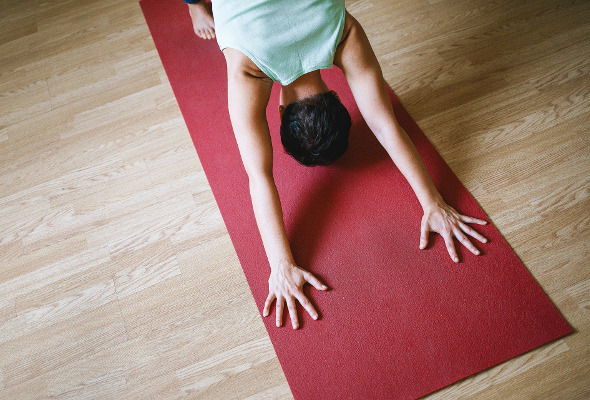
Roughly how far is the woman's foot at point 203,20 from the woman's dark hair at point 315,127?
0.94 metres

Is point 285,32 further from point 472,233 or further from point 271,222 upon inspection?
point 472,233

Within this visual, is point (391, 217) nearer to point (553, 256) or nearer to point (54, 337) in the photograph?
point (553, 256)

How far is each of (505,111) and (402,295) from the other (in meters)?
0.85

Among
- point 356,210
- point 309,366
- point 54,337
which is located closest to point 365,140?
point 356,210

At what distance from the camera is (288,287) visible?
4.25 feet

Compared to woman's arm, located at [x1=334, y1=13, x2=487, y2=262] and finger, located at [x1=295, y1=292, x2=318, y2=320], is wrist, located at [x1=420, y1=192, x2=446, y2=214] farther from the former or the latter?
finger, located at [x1=295, y1=292, x2=318, y2=320]

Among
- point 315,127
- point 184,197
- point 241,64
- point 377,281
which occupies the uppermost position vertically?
point 241,64

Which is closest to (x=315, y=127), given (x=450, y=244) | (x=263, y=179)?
(x=263, y=179)

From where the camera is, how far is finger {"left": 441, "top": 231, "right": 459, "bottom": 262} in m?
1.31

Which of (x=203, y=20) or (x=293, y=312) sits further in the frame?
(x=203, y=20)

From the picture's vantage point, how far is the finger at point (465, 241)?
1.31m

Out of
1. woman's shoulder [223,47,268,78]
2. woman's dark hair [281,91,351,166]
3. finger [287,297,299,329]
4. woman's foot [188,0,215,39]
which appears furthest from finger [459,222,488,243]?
woman's foot [188,0,215,39]

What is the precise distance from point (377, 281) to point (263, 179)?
48 cm

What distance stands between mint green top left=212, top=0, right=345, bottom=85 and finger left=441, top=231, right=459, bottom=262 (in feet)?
2.15
